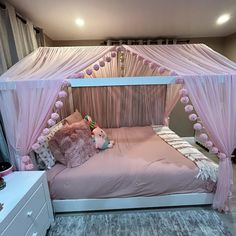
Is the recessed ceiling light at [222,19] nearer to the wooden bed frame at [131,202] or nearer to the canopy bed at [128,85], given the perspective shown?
the canopy bed at [128,85]

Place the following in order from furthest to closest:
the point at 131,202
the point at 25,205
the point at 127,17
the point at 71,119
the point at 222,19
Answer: the point at 71,119
the point at 222,19
the point at 127,17
the point at 131,202
the point at 25,205

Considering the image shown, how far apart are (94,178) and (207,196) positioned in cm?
134

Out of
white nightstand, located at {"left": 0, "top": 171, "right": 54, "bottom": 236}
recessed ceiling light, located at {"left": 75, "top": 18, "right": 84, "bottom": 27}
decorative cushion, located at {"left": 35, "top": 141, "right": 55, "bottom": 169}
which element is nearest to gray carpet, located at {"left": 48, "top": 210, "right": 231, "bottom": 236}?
white nightstand, located at {"left": 0, "top": 171, "right": 54, "bottom": 236}

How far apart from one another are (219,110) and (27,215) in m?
2.07

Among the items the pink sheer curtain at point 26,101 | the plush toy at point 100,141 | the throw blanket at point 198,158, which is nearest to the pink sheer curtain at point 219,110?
the throw blanket at point 198,158

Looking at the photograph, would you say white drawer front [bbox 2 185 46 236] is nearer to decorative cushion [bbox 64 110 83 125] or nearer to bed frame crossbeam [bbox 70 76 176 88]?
bed frame crossbeam [bbox 70 76 176 88]

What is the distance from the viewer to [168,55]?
213 centimetres

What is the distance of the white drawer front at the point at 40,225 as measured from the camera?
1523 millimetres

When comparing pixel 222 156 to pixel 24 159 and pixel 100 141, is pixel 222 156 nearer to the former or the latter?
pixel 100 141

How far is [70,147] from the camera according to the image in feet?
7.09

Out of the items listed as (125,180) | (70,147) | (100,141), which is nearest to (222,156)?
(125,180)

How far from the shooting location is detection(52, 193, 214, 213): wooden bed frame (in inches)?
80.0

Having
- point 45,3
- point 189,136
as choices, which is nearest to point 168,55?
point 45,3

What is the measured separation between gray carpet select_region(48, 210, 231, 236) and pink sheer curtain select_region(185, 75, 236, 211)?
387 mm
